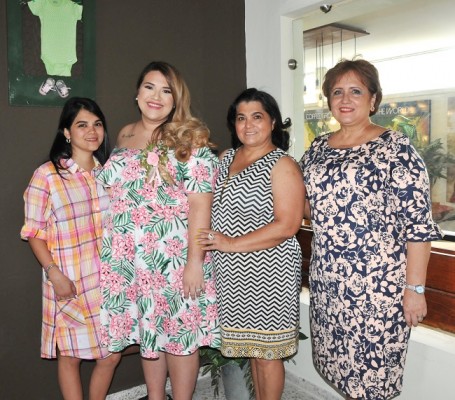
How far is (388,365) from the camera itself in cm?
178

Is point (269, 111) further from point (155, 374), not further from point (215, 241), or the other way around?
point (155, 374)

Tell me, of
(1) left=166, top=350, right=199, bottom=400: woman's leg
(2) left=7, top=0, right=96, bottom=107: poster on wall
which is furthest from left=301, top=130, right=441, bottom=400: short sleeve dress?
(2) left=7, top=0, right=96, bottom=107: poster on wall

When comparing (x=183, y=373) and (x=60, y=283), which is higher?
(x=60, y=283)

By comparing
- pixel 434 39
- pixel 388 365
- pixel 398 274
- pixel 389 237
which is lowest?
pixel 388 365

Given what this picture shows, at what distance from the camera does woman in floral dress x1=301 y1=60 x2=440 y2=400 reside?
1.68m

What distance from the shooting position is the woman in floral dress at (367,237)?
1.68 m

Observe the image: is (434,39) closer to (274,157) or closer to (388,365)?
(274,157)

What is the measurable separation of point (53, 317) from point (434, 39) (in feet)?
8.69

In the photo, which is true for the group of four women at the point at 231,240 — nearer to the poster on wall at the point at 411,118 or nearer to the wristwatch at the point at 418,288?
the wristwatch at the point at 418,288

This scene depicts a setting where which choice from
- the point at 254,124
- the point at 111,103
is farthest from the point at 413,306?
the point at 111,103

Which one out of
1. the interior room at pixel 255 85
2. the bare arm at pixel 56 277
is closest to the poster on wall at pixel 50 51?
the interior room at pixel 255 85

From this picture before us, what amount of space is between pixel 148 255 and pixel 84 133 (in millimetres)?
632

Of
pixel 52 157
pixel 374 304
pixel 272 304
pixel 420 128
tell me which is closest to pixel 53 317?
pixel 52 157

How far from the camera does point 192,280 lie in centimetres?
194
